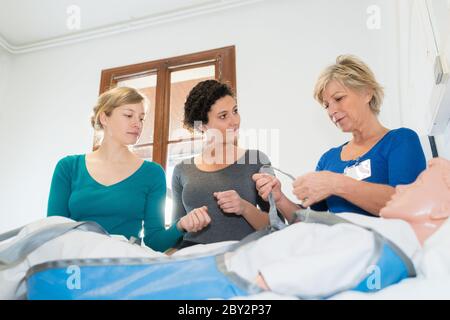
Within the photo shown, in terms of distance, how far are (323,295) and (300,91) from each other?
6.17 feet

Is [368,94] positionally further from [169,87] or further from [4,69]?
[4,69]

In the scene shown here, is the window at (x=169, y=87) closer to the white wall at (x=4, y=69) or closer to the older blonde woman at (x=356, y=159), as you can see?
the white wall at (x=4, y=69)

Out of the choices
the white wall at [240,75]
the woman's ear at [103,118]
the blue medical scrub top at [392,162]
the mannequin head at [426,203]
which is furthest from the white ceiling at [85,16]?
the mannequin head at [426,203]

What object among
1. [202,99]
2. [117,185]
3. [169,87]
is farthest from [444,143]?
[169,87]

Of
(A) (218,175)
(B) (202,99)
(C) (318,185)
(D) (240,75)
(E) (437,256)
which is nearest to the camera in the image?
(E) (437,256)

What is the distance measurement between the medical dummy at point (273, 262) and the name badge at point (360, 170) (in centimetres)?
33

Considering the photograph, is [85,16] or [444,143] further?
[85,16]

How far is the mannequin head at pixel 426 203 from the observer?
0.62 metres

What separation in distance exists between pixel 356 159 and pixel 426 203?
1.59ft

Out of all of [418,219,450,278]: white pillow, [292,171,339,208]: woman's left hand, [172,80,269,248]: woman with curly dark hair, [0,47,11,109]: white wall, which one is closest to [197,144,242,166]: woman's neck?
[172,80,269,248]: woman with curly dark hair

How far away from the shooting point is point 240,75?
7.98 feet

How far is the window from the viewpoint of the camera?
95.7 inches

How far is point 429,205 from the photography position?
637 mm

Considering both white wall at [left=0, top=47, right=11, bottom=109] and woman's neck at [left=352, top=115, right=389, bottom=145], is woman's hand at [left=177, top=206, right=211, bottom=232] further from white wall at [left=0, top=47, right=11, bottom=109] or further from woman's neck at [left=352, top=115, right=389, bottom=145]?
white wall at [left=0, top=47, right=11, bottom=109]
